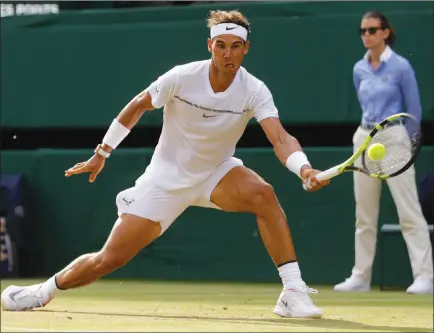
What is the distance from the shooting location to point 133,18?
9148 mm

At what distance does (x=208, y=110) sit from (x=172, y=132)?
0.26 m

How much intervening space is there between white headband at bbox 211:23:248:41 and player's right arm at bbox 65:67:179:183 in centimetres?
26

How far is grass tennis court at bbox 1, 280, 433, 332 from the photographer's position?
196 inches

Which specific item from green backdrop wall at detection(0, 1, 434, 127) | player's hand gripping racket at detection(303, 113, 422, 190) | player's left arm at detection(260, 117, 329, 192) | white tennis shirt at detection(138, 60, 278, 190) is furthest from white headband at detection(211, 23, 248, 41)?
green backdrop wall at detection(0, 1, 434, 127)

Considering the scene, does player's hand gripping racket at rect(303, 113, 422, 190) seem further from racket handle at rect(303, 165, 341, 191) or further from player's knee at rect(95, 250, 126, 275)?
player's knee at rect(95, 250, 126, 275)

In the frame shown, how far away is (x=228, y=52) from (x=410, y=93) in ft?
7.28

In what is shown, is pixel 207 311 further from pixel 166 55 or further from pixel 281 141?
pixel 166 55

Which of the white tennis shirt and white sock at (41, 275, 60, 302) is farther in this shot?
white sock at (41, 275, 60, 302)

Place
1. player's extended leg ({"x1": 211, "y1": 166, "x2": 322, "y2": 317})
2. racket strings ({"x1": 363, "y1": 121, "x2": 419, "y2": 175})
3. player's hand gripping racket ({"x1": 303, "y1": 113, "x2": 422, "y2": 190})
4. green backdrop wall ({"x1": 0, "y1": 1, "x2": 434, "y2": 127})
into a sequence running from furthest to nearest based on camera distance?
green backdrop wall ({"x1": 0, "y1": 1, "x2": 434, "y2": 127}) < player's extended leg ({"x1": 211, "y1": 166, "x2": 322, "y2": 317}) < racket strings ({"x1": 363, "y1": 121, "x2": 419, "y2": 175}) < player's hand gripping racket ({"x1": 303, "y1": 113, "x2": 422, "y2": 190})

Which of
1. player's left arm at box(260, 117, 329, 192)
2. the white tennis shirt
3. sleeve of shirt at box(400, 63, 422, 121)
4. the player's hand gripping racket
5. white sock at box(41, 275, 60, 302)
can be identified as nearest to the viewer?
the player's hand gripping racket

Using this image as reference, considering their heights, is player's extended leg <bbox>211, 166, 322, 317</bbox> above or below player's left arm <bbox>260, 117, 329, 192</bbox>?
below

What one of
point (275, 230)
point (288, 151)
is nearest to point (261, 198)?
point (275, 230)

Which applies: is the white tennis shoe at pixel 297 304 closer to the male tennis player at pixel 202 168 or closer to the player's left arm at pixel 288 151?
the male tennis player at pixel 202 168

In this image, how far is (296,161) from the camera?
521cm
